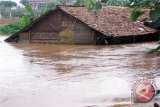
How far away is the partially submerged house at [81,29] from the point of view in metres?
26.6

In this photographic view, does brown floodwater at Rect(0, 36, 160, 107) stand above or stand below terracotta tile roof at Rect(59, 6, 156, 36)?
below

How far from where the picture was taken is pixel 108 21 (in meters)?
28.5

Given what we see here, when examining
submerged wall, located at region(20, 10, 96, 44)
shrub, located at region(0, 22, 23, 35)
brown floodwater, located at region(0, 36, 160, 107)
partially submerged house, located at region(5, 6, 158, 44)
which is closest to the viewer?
brown floodwater, located at region(0, 36, 160, 107)

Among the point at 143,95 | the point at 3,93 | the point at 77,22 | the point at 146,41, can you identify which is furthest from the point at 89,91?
the point at 146,41

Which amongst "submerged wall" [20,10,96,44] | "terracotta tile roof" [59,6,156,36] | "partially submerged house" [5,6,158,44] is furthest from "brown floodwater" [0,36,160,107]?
"submerged wall" [20,10,96,44]

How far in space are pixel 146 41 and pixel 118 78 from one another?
19.2 meters

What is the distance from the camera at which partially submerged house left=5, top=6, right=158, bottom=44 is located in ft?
87.4

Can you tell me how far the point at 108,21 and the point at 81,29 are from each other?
2.68 metres

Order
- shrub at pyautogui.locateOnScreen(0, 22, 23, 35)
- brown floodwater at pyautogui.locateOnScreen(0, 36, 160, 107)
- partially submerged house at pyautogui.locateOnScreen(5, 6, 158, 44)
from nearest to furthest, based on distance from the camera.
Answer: brown floodwater at pyautogui.locateOnScreen(0, 36, 160, 107)
partially submerged house at pyautogui.locateOnScreen(5, 6, 158, 44)
shrub at pyautogui.locateOnScreen(0, 22, 23, 35)

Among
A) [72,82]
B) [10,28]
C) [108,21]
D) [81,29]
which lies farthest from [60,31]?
[72,82]

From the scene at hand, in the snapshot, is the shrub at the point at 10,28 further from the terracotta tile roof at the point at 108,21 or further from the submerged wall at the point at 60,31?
the terracotta tile roof at the point at 108,21

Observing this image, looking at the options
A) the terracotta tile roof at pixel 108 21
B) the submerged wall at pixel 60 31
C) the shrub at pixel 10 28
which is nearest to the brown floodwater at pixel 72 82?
the terracotta tile roof at pixel 108 21

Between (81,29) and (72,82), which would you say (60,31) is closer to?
(81,29)

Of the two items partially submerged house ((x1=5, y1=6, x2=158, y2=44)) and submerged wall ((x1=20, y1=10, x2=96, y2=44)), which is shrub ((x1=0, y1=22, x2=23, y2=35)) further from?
submerged wall ((x1=20, y1=10, x2=96, y2=44))
